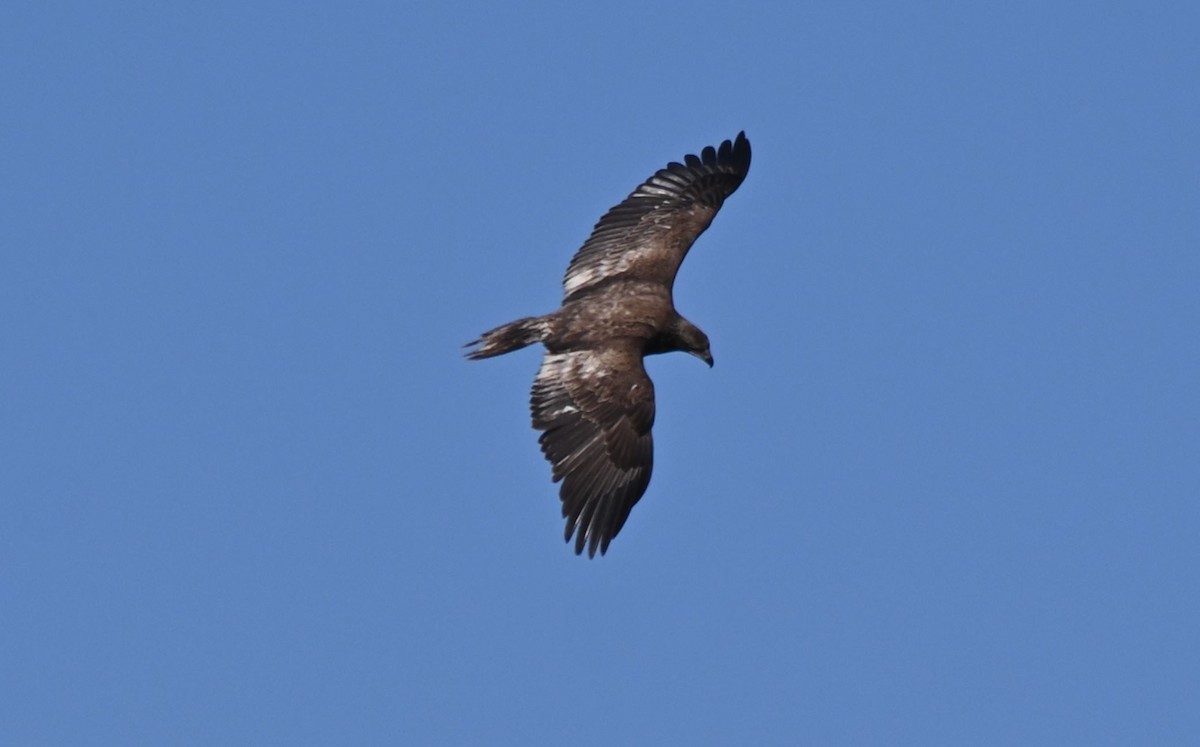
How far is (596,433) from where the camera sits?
51.5 feet

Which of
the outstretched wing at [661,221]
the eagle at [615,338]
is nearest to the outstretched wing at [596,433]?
the eagle at [615,338]

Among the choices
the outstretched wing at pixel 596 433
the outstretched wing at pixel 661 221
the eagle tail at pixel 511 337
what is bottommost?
the outstretched wing at pixel 596 433

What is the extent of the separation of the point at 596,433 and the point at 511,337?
153 centimetres

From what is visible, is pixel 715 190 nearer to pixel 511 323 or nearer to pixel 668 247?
pixel 668 247

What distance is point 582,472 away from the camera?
15445 millimetres

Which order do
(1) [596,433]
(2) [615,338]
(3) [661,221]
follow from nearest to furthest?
(1) [596,433], (2) [615,338], (3) [661,221]

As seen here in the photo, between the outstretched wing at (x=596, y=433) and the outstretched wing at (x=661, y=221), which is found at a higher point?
the outstretched wing at (x=661, y=221)

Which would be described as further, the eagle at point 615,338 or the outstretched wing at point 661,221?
the outstretched wing at point 661,221

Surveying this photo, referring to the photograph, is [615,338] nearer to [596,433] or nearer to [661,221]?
[596,433]

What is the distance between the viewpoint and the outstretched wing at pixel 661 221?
59.9 ft

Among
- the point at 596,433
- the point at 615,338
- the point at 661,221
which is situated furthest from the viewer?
the point at 661,221

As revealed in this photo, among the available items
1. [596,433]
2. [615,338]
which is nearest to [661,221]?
[615,338]

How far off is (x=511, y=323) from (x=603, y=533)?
2.51 metres

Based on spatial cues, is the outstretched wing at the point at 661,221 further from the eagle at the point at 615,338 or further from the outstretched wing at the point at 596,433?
the outstretched wing at the point at 596,433
